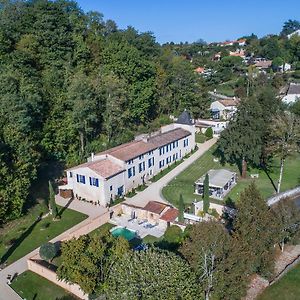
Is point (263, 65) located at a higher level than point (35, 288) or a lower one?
higher

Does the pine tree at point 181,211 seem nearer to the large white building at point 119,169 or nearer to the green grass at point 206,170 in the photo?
the green grass at point 206,170

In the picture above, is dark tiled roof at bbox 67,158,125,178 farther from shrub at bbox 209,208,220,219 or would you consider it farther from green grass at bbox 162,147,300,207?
shrub at bbox 209,208,220,219

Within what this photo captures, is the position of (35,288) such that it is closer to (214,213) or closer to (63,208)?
(63,208)

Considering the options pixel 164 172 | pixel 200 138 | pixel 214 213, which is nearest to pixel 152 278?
pixel 214 213

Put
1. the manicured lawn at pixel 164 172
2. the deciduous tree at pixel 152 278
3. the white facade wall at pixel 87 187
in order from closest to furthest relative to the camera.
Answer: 1. the deciduous tree at pixel 152 278
2. the white facade wall at pixel 87 187
3. the manicured lawn at pixel 164 172

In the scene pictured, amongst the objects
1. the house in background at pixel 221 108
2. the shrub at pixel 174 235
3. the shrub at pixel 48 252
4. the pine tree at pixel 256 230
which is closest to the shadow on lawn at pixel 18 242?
the shrub at pixel 48 252
